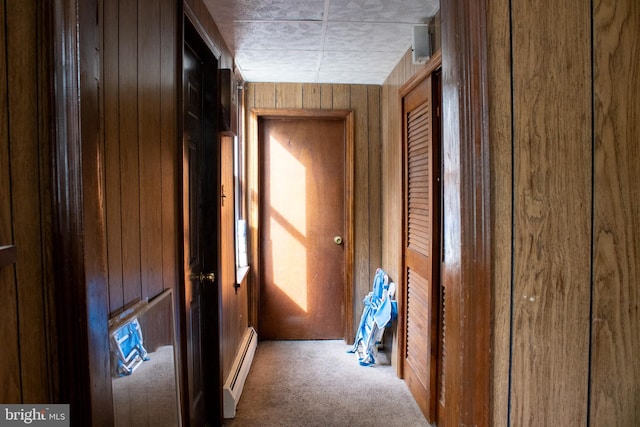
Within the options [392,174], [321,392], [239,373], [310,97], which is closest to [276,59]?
[310,97]

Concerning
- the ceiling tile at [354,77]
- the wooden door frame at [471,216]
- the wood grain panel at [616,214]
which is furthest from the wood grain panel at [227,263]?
the wood grain panel at [616,214]

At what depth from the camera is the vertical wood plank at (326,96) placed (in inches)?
139

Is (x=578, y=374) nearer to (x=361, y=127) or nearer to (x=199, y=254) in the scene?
(x=199, y=254)

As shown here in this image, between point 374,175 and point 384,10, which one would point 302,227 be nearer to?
point 374,175

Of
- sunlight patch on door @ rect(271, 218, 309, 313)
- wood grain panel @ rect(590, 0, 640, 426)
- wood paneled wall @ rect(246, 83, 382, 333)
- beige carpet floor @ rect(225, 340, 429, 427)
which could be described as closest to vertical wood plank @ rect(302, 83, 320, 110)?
wood paneled wall @ rect(246, 83, 382, 333)

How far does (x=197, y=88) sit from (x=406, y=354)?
2.24 metres

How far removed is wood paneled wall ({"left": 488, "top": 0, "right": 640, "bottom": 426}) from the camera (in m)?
0.81

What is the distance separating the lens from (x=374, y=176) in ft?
11.5

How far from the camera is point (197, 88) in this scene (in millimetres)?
2111

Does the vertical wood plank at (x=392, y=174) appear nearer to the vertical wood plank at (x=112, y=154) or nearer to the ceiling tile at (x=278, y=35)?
the ceiling tile at (x=278, y=35)

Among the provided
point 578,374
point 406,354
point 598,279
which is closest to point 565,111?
point 598,279

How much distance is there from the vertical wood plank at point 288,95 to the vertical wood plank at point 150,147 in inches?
85.0

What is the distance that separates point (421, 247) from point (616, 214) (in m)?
1.69

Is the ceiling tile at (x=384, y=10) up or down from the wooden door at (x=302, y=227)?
up
